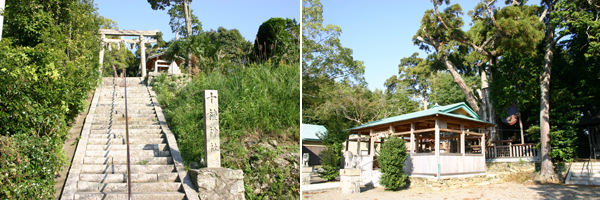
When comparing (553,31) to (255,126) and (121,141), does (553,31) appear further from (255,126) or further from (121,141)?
(121,141)

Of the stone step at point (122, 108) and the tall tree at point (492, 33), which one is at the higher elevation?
the tall tree at point (492, 33)

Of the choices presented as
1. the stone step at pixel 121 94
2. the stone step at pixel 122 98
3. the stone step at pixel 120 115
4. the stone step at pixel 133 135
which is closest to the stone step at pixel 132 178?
the stone step at pixel 133 135

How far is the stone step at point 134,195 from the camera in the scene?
5.27 m

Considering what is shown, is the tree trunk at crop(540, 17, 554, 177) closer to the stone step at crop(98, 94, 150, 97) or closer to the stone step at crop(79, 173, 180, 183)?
the stone step at crop(79, 173, 180, 183)

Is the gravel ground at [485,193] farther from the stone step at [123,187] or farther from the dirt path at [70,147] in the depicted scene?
the dirt path at [70,147]

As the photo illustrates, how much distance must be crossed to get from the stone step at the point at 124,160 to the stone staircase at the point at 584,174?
12.9 meters

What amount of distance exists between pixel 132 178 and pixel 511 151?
47.8 feet

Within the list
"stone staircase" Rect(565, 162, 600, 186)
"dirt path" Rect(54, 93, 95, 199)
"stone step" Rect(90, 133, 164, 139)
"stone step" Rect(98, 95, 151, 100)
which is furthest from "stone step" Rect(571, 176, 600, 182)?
"dirt path" Rect(54, 93, 95, 199)

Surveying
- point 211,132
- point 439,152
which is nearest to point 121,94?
point 211,132

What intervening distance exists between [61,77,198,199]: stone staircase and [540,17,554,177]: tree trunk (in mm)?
12758

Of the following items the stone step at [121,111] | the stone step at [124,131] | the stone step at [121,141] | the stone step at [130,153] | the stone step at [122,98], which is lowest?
the stone step at [130,153]

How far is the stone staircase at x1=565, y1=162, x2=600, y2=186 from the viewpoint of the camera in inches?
469

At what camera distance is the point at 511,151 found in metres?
15.0

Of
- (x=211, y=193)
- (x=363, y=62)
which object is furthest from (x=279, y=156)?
(x=363, y=62)
